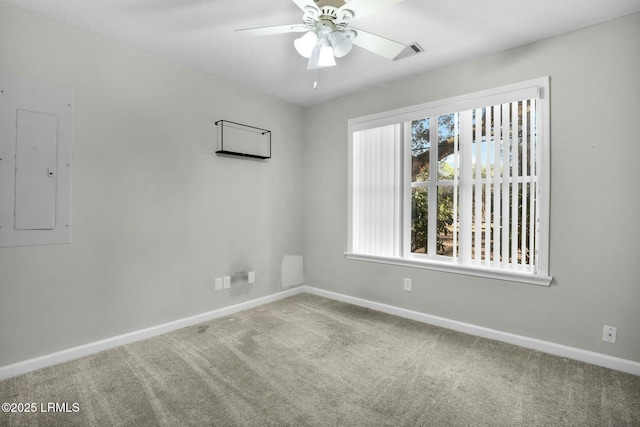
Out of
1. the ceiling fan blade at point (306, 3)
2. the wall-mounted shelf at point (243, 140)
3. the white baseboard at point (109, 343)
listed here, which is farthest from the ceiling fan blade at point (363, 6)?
the white baseboard at point (109, 343)

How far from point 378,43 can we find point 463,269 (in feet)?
6.52

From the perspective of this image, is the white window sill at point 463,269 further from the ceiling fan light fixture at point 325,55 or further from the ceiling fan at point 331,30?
the ceiling fan light fixture at point 325,55

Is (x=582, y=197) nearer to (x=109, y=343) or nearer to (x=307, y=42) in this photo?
(x=307, y=42)

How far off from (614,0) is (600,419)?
2462 millimetres

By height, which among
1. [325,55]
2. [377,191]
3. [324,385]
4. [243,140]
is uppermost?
[325,55]

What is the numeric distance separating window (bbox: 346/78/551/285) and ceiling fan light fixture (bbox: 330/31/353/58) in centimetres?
133

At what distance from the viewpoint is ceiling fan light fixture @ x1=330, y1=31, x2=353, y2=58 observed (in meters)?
1.88

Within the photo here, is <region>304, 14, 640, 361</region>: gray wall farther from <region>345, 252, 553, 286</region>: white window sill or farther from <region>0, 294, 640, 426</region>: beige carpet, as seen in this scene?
<region>0, 294, 640, 426</region>: beige carpet

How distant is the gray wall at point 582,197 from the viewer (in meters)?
2.10

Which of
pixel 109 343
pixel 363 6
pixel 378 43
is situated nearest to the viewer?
pixel 363 6

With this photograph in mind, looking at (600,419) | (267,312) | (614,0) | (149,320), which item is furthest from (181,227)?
(614,0)

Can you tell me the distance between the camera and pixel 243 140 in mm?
3361

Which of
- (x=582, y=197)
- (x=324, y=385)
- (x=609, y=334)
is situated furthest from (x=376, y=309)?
(x=582, y=197)

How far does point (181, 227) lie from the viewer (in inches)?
113
